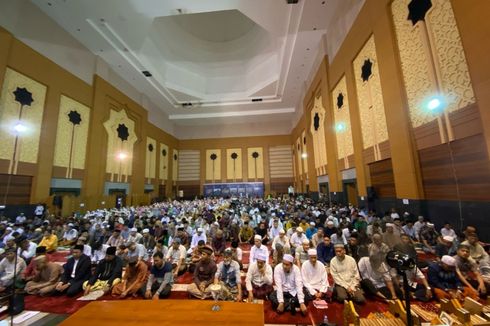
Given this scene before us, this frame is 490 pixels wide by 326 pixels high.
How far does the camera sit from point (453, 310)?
83.4 inches

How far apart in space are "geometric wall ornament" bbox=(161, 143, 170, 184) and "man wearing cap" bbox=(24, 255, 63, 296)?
14.9 m

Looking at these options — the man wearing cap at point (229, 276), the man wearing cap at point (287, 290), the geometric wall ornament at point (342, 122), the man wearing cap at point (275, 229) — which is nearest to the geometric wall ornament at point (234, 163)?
the geometric wall ornament at point (342, 122)

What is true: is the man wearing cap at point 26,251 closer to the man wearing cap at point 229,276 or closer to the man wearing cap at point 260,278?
the man wearing cap at point 229,276

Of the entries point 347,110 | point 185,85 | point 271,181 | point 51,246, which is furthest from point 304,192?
point 51,246

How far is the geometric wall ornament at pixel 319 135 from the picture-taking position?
10847 mm

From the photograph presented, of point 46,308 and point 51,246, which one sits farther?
point 51,246

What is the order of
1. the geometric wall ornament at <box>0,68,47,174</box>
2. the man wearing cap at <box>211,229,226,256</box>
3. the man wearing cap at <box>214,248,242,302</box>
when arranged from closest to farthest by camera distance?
the man wearing cap at <box>214,248,242,302</box> < the man wearing cap at <box>211,229,226,256</box> < the geometric wall ornament at <box>0,68,47,174</box>

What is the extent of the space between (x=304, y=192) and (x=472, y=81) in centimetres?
1259

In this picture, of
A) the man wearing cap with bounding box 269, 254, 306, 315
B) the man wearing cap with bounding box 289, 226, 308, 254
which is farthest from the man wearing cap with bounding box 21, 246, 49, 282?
the man wearing cap with bounding box 289, 226, 308, 254

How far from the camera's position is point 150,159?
16.5 m

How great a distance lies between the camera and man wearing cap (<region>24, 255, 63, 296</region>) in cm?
335

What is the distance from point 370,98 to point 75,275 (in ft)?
26.5

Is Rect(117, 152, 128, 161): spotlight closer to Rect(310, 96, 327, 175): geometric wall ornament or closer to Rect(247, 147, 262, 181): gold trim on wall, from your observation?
Rect(247, 147, 262, 181): gold trim on wall

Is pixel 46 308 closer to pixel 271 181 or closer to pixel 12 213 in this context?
pixel 12 213
